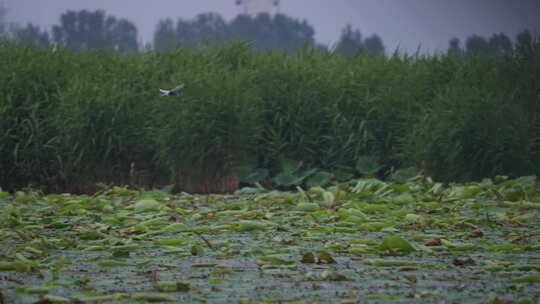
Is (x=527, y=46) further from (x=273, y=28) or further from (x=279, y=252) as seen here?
(x=273, y=28)

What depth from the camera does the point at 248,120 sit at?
24.5 ft

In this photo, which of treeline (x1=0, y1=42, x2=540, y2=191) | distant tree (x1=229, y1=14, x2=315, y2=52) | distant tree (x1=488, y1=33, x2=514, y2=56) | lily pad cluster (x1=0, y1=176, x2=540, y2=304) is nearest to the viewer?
lily pad cluster (x1=0, y1=176, x2=540, y2=304)

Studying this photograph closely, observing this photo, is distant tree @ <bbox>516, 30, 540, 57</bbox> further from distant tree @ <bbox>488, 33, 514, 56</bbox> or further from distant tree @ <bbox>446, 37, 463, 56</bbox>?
distant tree @ <bbox>446, 37, 463, 56</bbox>

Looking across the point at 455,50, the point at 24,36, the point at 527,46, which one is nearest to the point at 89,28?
the point at 24,36

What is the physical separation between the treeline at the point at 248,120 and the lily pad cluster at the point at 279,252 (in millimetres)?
1907

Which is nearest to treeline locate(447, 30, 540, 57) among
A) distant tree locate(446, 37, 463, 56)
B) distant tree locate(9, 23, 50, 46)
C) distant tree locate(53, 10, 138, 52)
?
distant tree locate(446, 37, 463, 56)

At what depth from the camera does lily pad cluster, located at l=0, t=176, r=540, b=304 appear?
7.32 feet

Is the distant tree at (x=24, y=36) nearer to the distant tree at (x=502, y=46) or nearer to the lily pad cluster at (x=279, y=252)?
the lily pad cluster at (x=279, y=252)

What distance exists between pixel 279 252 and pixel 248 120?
4.43 meters

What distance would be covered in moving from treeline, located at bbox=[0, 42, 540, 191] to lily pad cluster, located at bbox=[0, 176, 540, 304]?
1907mm

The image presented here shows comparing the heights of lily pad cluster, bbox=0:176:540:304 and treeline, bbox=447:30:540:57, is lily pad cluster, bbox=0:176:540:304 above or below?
below

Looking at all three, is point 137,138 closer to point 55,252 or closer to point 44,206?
point 44,206

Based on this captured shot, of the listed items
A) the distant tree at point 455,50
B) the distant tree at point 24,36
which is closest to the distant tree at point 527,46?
the distant tree at point 455,50

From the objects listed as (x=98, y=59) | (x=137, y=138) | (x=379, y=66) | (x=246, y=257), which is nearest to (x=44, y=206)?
(x=137, y=138)
